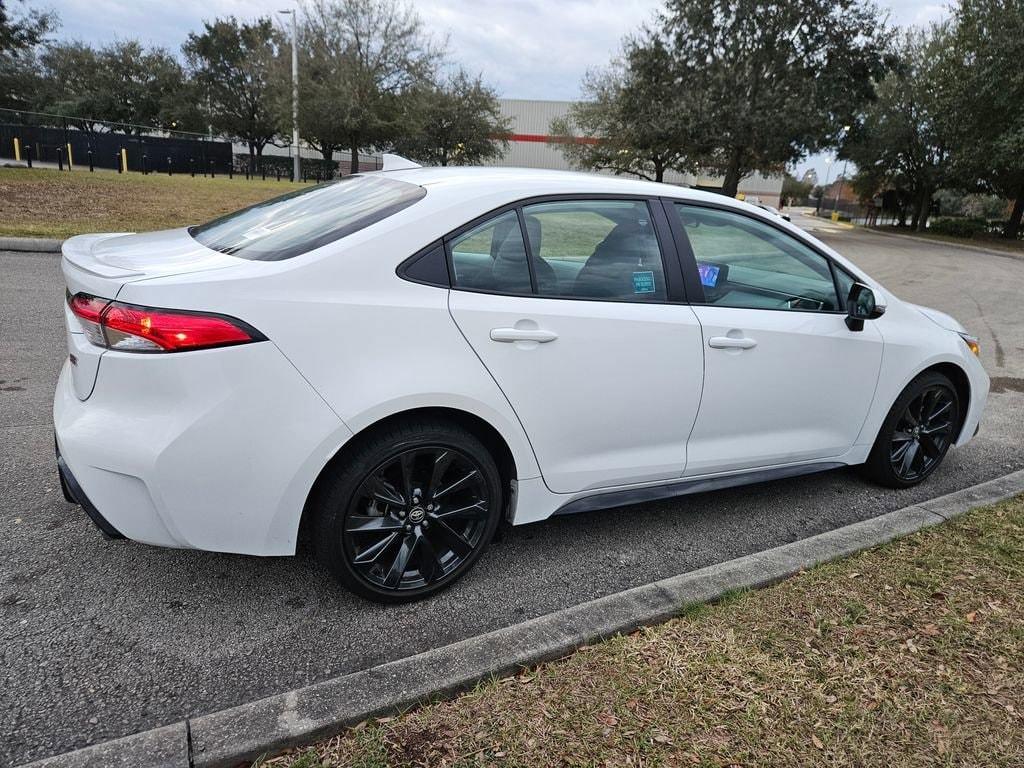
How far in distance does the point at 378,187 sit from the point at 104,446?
1.48 metres

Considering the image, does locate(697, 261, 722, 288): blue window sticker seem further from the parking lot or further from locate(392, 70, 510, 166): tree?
locate(392, 70, 510, 166): tree

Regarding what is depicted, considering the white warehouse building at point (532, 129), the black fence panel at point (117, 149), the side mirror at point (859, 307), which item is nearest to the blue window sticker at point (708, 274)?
the side mirror at point (859, 307)

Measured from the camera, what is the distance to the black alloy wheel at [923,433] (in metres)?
3.93

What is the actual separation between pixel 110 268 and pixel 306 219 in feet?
2.38

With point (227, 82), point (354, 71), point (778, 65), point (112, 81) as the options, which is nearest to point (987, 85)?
point (778, 65)

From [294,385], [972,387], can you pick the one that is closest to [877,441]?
[972,387]

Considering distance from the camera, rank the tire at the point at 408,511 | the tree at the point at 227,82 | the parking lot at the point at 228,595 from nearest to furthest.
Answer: the parking lot at the point at 228,595 → the tire at the point at 408,511 → the tree at the point at 227,82

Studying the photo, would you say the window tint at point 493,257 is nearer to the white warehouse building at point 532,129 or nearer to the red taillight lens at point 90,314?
the red taillight lens at point 90,314

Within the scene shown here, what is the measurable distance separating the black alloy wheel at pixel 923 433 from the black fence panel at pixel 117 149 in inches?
1205

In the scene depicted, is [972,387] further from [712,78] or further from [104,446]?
[712,78]

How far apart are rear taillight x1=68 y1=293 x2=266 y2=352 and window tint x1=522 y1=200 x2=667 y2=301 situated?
1.19m

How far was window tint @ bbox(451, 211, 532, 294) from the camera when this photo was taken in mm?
2625

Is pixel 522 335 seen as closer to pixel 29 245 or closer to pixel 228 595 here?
pixel 228 595

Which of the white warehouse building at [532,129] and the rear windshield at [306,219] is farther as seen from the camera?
the white warehouse building at [532,129]
